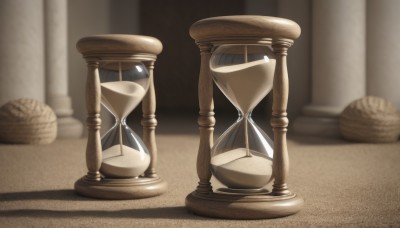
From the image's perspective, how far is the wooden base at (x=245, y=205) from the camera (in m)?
2.27

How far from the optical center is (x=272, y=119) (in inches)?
90.4

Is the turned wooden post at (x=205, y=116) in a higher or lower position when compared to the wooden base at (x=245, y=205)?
higher

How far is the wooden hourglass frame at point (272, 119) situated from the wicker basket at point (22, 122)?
3099mm

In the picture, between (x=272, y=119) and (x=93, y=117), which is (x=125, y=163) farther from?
(x=272, y=119)

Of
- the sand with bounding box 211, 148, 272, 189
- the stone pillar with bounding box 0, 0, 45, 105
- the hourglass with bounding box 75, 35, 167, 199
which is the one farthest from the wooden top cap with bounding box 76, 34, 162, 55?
the stone pillar with bounding box 0, 0, 45, 105

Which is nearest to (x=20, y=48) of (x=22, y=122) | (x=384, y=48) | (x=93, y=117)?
(x=22, y=122)

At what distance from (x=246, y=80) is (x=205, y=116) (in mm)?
234

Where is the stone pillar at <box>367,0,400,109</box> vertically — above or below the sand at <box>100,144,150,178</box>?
above

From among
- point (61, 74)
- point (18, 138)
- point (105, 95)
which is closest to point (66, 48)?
point (61, 74)

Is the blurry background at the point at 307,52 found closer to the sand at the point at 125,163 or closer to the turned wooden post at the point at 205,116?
the sand at the point at 125,163

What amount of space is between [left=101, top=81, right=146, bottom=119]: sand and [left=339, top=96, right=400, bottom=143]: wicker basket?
3064 mm

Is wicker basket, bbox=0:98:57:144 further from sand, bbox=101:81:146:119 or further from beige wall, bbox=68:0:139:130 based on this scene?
sand, bbox=101:81:146:119

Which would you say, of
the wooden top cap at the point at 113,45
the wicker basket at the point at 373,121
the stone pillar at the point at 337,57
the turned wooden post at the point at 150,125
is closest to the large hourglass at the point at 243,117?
the wooden top cap at the point at 113,45

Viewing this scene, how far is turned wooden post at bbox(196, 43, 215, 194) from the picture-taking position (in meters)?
2.33
